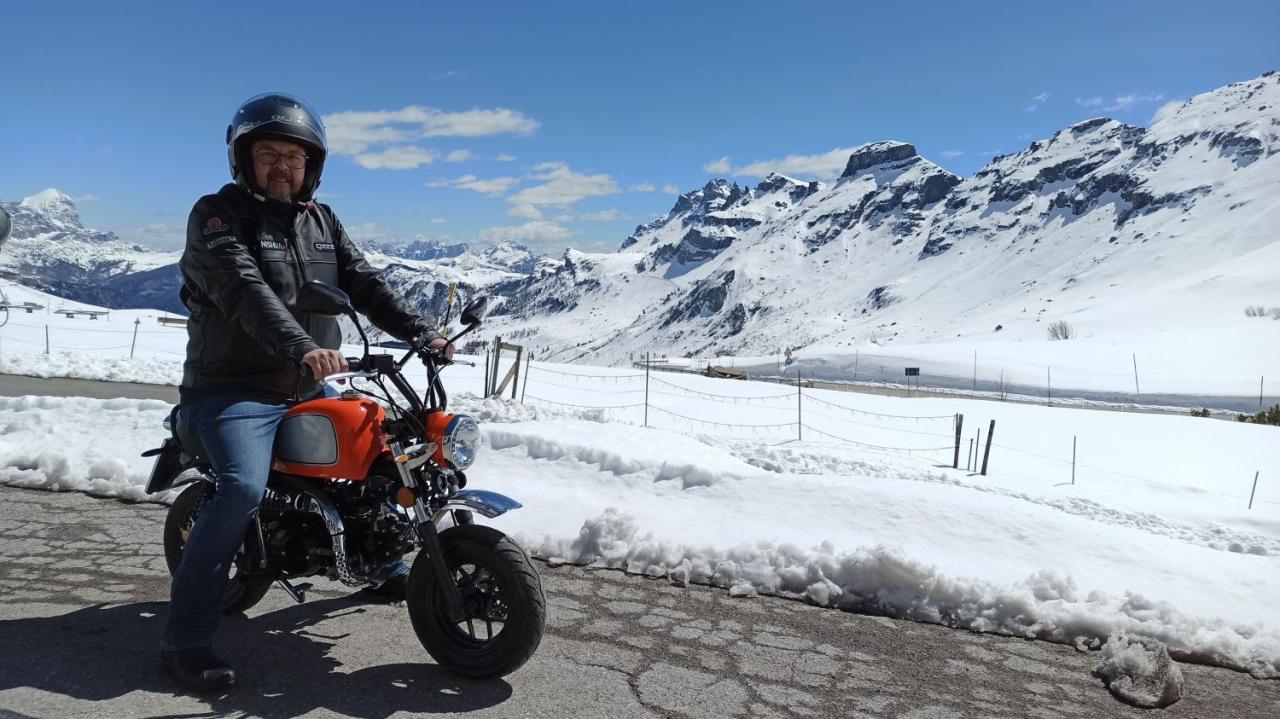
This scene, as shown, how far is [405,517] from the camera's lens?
3791mm

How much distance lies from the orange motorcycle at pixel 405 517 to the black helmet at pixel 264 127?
1.16 metres

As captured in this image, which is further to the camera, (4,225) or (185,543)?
(4,225)

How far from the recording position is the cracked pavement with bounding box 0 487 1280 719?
353cm

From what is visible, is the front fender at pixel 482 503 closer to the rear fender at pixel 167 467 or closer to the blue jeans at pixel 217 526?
the blue jeans at pixel 217 526

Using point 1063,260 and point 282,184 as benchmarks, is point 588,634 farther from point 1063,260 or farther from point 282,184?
point 1063,260

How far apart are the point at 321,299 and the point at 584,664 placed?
7.19 ft

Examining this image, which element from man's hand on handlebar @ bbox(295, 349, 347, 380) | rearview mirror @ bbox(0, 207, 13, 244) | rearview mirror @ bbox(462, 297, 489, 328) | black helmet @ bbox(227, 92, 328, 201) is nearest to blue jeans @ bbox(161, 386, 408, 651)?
man's hand on handlebar @ bbox(295, 349, 347, 380)

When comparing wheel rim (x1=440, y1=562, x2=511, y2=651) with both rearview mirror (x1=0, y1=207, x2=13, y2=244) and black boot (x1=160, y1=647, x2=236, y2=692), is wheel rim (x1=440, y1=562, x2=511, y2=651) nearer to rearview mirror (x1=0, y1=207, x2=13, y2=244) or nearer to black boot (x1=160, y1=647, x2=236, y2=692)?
black boot (x1=160, y1=647, x2=236, y2=692)

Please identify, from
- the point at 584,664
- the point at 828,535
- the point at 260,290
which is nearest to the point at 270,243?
the point at 260,290

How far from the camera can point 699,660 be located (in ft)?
13.6

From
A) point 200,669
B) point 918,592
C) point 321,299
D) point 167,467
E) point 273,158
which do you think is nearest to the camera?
point 321,299

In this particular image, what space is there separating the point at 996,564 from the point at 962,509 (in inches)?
26.9

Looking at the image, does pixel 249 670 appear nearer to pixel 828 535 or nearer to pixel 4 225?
pixel 828 535

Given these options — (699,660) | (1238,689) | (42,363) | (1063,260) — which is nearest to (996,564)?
(1238,689)
